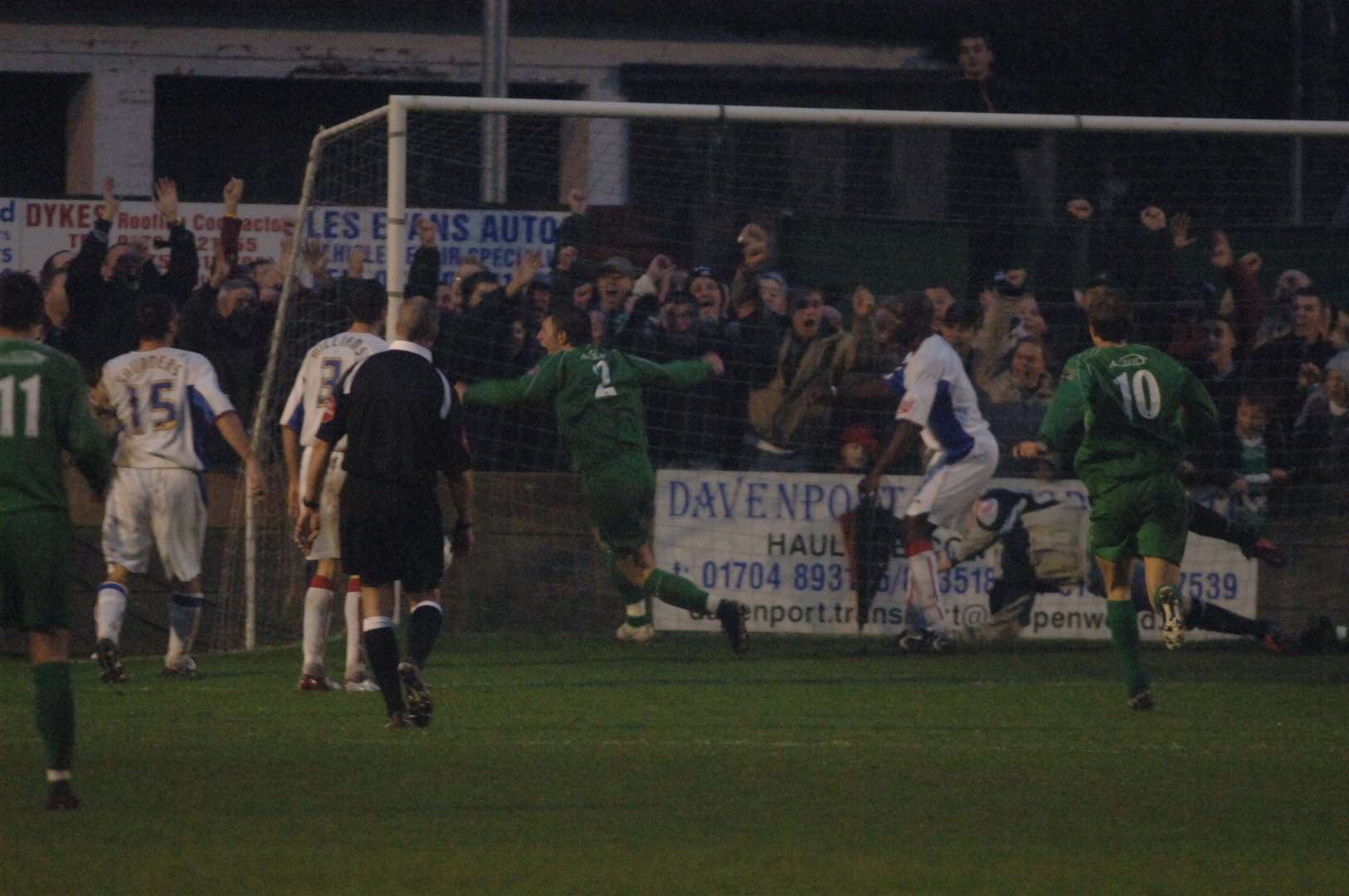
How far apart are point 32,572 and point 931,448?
735 centimetres

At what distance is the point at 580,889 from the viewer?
6031 millimetres

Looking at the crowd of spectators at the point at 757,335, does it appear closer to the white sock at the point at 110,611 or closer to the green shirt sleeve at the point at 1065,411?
the white sock at the point at 110,611

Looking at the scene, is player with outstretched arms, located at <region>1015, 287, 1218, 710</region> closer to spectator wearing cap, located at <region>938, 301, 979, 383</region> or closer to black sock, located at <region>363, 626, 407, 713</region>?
black sock, located at <region>363, 626, 407, 713</region>

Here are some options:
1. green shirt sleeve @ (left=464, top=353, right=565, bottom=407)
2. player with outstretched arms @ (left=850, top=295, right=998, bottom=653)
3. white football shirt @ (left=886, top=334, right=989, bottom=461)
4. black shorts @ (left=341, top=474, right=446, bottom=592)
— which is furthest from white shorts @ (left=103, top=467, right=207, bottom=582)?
white football shirt @ (left=886, top=334, right=989, bottom=461)

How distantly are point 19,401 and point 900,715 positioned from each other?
15.5 feet

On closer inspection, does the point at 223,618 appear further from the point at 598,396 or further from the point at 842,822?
the point at 842,822

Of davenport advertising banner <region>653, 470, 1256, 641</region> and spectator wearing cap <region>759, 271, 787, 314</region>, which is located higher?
spectator wearing cap <region>759, 271, 787, 314</region>

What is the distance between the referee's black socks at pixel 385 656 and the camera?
363 inches

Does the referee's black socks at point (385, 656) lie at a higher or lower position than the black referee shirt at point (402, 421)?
lower

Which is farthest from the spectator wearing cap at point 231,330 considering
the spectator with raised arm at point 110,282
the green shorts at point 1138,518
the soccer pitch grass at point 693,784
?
the green shorts at point 1138,518

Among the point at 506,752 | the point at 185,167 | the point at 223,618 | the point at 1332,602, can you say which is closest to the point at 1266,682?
the point at 1332,602

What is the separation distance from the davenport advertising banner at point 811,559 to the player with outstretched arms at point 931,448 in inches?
25.9

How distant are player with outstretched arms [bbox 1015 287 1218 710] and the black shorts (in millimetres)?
3125

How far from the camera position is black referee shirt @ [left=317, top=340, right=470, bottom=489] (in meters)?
9.22
